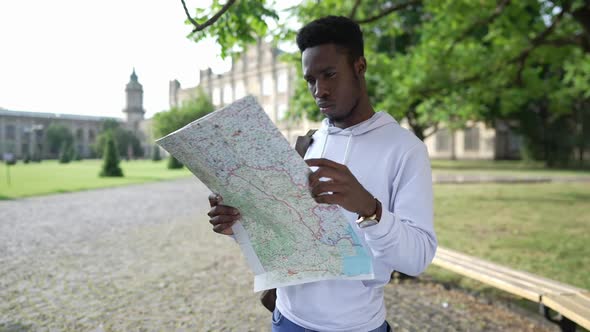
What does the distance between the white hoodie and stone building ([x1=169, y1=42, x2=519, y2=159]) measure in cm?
3172

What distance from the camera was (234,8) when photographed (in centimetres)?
423

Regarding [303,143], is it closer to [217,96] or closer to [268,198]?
[268,198]

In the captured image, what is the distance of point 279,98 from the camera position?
2004 inches

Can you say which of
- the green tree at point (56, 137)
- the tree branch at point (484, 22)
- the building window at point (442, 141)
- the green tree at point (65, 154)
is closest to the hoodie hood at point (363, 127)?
the tree branch at point (484, 22)

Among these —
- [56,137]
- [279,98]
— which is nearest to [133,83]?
[56,137]

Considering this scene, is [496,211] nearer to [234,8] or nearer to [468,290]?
[468,290]

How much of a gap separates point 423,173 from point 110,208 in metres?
12.3

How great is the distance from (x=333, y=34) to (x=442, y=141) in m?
45.4

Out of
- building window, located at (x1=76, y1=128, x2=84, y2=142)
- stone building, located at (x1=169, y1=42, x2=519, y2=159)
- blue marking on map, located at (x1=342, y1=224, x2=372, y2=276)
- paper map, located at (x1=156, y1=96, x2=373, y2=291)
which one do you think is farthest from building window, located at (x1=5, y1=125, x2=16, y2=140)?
blue marking on map, located at (x1=342, y1=224, x2=372, y2=276)

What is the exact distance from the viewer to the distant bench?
3197 millimetres

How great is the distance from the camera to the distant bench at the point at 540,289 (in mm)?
3197

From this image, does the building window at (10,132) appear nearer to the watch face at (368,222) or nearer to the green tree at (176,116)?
the green tree at (176,116)

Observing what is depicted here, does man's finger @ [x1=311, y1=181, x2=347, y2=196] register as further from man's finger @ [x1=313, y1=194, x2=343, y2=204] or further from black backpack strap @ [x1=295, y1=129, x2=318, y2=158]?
black backpack strap @ [x1=295, y1=129, x2=318, y2=158]

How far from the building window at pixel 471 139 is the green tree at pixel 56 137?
4151 cm
